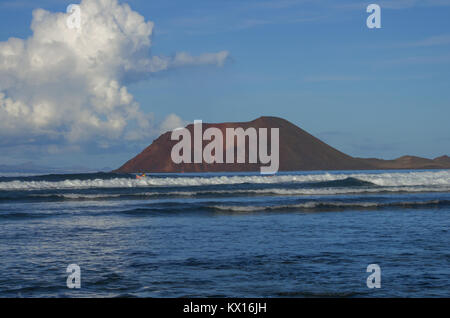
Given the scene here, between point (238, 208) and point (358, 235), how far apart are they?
10.7 meters

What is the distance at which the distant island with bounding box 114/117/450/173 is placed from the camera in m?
143

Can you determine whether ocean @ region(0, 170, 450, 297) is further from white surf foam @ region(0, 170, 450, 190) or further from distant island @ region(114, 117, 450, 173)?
distant island @ region(114, 117, 450, 173)

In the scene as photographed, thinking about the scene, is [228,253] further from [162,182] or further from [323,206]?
[162,182]

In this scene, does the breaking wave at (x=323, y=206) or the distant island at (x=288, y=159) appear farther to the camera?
the distant island at (x=288, y=159)

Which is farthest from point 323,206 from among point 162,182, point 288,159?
point 288,159

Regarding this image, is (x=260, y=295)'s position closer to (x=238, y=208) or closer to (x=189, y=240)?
(x=189, y=240)

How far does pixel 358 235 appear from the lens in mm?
14359

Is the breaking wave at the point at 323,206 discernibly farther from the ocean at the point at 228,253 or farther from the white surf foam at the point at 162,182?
the white surf foam at the point at 162,182

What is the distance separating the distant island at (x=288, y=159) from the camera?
5645 inches

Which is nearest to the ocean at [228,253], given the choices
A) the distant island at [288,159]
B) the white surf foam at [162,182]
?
the white surf foam at [162,182]

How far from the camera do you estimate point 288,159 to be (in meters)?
150

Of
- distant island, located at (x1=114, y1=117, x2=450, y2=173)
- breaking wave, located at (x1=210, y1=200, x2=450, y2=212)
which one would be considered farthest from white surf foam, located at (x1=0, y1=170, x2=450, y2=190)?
distant island, located at (x1=114, y1=117, x2=450, y2=173)
